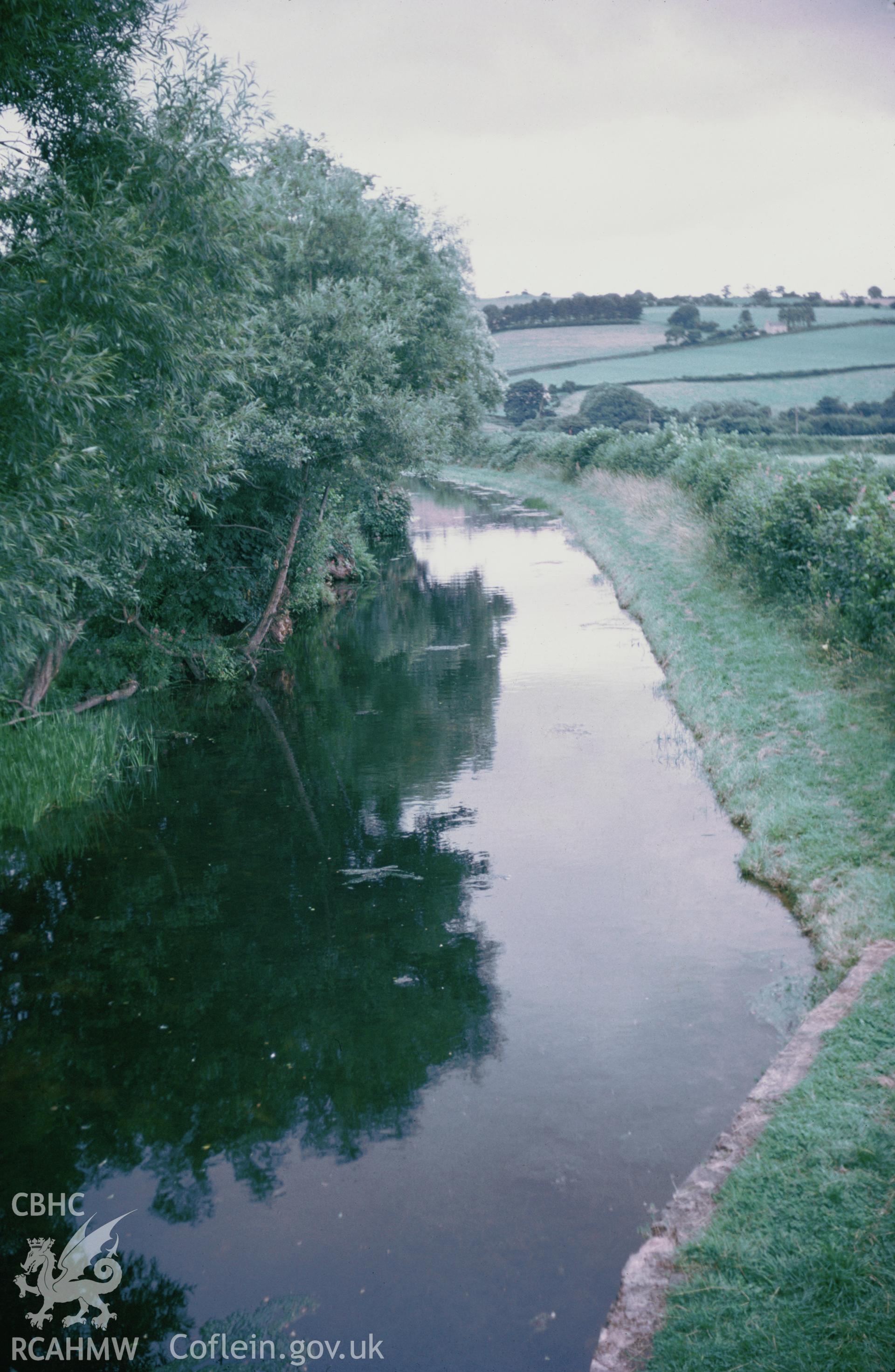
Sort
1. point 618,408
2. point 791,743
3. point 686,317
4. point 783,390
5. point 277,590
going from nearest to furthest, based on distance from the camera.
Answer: point 791,743 < point 277,590 < point 783,390 < point 618,408 < point 686,317

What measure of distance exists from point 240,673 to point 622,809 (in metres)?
8.57

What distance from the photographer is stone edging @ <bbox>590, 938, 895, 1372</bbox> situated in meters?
3.57

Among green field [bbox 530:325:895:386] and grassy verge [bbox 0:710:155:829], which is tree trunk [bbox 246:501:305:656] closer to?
grassy verge [bbox 0:710:155:829]

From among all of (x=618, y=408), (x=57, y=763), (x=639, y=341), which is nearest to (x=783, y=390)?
(x=618, y=408)

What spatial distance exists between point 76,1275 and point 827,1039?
3935 millimetres

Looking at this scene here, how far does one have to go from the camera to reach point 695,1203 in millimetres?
4168

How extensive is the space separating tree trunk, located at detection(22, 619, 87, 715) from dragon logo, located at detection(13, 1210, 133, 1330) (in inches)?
313

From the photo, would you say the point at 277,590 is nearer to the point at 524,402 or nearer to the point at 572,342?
the point at 524,402

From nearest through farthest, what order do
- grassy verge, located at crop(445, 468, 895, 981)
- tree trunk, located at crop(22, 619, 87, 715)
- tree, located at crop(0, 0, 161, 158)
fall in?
1. grassy verge, located at crop(445, 468, 895, 981)
2. tree, located at crop(0, 0, 161, 158)
3. tree trunk, located at crop(22, 619, 87, 715)

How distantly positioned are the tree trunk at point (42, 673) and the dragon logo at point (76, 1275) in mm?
7953

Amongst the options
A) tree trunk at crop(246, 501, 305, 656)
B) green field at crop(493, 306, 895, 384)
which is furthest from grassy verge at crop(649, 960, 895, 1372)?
green field at crop(493, 306, 895, 384)

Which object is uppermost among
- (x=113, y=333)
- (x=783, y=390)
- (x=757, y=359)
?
(x=757, y=359)

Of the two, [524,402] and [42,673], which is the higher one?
[524,402]

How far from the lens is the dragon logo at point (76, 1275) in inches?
159
